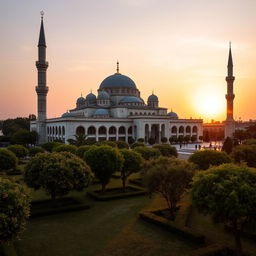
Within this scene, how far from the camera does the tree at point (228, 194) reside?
1062 cm

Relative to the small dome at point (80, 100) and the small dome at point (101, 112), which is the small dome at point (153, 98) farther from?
the small dome at point (80, 100)

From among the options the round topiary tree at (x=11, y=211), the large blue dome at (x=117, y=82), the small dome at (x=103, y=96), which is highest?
the large blue dome at (x=117, y=82)

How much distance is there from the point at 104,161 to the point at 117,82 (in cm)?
6544

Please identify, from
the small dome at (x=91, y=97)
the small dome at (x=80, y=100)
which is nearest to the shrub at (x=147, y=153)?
the small dome at (x=91, y=97)

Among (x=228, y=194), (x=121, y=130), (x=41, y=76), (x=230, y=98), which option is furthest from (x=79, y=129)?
(x=228, y=194)

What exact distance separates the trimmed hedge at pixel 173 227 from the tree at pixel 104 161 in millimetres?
5943

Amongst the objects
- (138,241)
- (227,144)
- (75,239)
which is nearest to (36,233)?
(75,239)

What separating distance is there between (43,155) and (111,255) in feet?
32.0

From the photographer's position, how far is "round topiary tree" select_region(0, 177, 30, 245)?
10.2 metres

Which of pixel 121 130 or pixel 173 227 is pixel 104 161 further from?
pixel 121 130

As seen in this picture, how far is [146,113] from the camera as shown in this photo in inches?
3182

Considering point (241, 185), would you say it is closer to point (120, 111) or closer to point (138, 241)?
point (138, 241)

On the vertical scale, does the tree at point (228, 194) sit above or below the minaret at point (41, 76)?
below

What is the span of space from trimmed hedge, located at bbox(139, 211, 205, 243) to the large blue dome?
70.3 metres
